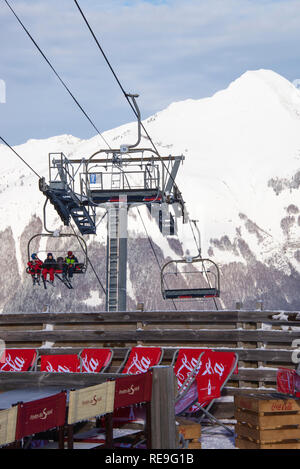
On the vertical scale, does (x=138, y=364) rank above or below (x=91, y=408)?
above

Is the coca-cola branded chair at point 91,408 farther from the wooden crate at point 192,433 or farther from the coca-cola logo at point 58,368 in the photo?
the coca-cola logo at point 58,368

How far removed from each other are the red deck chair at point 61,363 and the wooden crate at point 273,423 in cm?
381

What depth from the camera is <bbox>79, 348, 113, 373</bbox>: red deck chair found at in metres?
10.5

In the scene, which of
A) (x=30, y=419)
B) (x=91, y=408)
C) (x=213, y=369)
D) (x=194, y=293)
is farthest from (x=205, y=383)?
(x=194, y=293)

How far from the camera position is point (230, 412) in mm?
9531

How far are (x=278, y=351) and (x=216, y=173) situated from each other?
113948 mm

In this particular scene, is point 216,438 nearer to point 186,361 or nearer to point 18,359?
point 186,361

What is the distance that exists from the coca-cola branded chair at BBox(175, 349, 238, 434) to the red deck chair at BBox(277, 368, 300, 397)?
74cm

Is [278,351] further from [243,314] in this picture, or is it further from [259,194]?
[259,194]

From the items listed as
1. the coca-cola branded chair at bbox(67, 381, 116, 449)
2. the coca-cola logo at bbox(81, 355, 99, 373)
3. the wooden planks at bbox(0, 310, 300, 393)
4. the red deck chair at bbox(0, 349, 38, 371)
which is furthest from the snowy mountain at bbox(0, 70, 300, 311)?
the coca-cola branded chair at bbox(67, 381, 116, 449)

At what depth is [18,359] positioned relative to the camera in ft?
35.9

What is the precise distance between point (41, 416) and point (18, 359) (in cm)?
652

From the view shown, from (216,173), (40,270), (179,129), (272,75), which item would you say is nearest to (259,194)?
(216,173)

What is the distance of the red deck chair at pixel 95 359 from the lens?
34.3 feet
